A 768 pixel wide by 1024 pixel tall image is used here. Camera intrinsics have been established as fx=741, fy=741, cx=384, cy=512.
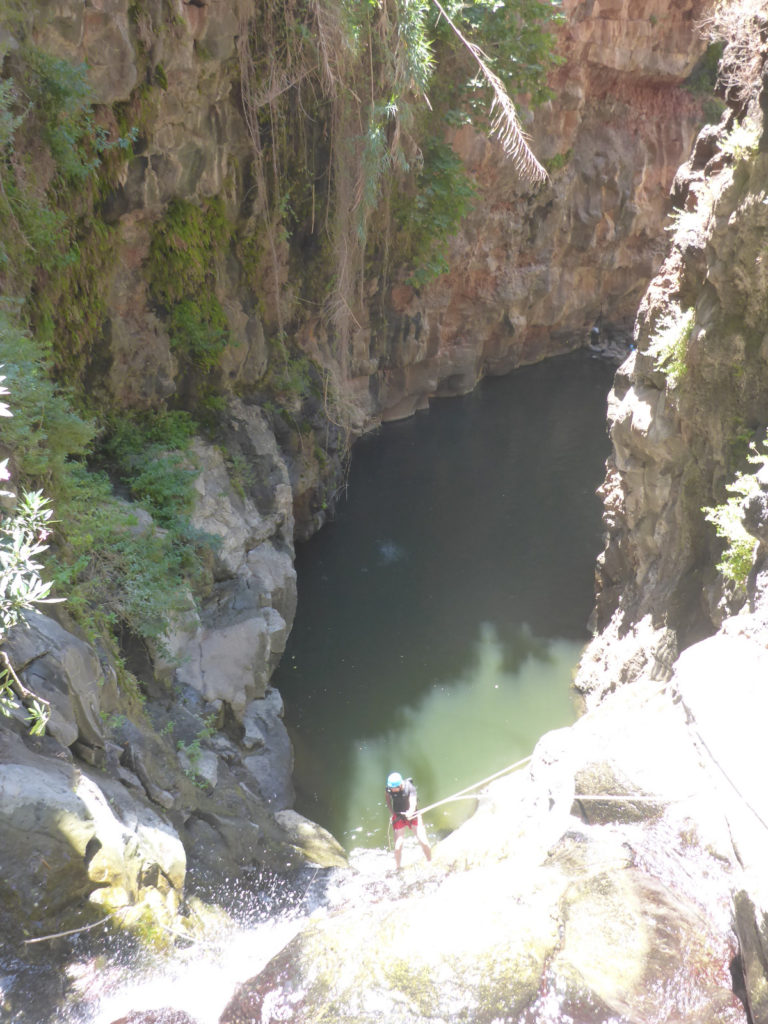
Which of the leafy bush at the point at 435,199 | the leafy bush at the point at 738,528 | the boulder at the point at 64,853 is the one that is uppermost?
the leafy bush at the point at 435,199

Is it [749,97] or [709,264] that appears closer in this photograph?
[749,97]

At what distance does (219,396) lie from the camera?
366 inches

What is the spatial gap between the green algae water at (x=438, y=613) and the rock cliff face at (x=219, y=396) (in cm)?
71

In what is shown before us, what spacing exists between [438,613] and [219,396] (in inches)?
164

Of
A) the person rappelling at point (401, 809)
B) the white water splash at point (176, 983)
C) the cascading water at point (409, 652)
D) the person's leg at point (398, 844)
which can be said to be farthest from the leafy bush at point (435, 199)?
the white water splash at point (176, 983)

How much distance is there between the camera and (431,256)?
13.0 metres

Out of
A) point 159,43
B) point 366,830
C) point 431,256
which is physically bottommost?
point 366,830

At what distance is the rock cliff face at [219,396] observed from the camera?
4305 mm

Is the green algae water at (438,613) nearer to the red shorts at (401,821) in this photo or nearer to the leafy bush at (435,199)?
the red shorts at (401,821)

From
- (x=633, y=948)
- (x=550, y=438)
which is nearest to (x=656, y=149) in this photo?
(x=550, y=438)

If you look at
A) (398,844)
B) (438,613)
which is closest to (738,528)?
(398,844)

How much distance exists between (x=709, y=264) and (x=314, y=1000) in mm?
6108

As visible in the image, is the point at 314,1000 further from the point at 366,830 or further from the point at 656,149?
the point at 656,149

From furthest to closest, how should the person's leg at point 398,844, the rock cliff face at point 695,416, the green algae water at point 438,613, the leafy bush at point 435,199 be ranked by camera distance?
the leafy bush at point 435,199, the green algae water at point 438,613, the person's leg at point 398,844, the rock cliff face at point 695,416
